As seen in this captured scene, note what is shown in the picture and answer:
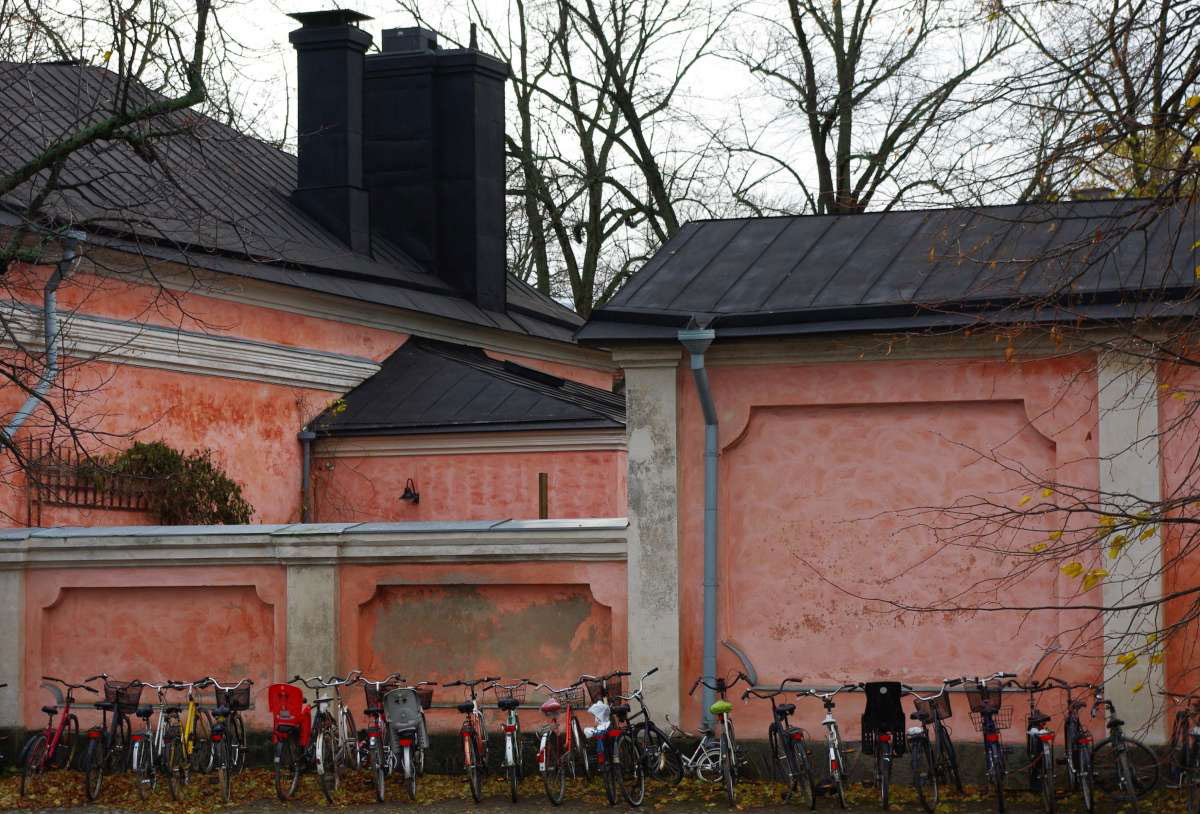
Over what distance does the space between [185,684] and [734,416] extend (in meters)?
4.65

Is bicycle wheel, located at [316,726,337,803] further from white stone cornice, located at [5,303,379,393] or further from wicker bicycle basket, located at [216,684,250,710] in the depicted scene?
white stone cornice, located at [5,303,379,393]

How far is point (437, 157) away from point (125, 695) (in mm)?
15854

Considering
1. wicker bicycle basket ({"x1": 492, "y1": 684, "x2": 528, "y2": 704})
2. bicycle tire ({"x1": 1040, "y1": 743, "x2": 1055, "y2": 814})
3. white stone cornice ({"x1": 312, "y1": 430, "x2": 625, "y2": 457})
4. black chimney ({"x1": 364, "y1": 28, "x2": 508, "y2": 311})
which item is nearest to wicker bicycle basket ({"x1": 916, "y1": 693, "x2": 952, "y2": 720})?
bicycle tire ({"x1": 1040, "y1": 743, "x2": 1055, "y2": 814})

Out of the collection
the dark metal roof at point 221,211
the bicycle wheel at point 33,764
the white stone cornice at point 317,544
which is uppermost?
the dark metal roof at point 221,211

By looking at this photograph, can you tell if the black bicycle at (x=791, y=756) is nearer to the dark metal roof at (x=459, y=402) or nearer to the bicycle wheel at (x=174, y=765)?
the bicycle wheel at (x=174, y=765)

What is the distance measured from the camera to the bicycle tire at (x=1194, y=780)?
9.90 metres

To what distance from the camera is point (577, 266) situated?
34062 mm

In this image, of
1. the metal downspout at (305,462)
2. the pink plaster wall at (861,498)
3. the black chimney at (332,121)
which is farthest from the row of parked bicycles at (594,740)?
the black chimney at (332,121)

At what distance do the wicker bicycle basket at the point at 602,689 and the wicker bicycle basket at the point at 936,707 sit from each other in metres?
2.14

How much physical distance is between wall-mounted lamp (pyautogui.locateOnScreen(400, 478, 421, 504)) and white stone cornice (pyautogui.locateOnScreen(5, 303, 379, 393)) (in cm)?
208

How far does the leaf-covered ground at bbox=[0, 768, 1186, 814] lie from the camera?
36.6ft

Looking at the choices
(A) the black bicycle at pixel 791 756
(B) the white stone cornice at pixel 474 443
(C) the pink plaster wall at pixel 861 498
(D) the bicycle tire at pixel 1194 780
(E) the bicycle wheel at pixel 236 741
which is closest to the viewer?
(D) the bicycle tire at pixel 1194 780

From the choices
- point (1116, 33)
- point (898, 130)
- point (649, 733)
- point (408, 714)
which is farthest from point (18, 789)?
point (898, 130)

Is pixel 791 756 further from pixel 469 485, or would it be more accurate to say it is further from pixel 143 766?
pixel 469 485
